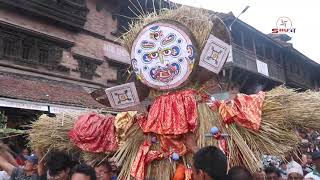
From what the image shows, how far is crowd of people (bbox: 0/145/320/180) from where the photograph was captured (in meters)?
2.49

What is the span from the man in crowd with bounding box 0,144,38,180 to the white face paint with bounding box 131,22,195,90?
1597mm

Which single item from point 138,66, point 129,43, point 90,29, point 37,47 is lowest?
point 138,66

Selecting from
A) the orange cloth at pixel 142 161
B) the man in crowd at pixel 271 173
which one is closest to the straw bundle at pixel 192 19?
the orange cloth at pixel 142 161

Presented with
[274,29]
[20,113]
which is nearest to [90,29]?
[20,113]

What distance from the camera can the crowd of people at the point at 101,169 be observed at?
8.16ft

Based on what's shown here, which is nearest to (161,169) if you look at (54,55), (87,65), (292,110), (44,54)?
(292,110)

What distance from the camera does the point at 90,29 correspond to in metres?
12.9

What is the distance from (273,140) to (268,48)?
18.7 metres

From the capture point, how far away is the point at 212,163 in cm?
247

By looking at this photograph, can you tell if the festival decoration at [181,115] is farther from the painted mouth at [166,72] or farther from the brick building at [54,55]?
the brick building at [54,55]

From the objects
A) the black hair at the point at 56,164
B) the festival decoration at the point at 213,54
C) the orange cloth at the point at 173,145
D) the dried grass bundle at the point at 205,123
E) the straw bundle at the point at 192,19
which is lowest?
the black hair at the point at 56,164

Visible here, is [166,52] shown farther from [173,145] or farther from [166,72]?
[173,145]

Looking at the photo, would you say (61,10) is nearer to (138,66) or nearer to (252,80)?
(138,66)

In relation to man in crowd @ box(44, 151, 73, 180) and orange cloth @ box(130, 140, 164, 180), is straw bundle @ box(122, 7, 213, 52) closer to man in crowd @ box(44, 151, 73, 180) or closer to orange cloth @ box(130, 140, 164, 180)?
orange cloth @ box(130, 140, 164, 180)
